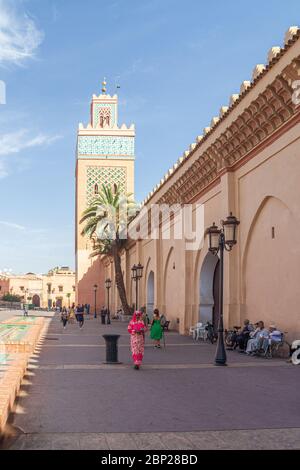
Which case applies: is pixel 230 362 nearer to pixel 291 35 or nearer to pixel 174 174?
pixel 291 35

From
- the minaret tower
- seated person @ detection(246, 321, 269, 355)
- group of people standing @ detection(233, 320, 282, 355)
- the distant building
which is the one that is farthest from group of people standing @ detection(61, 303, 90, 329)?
the distant building

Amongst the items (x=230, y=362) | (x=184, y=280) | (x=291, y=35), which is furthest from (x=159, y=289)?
(x=291, y=35)

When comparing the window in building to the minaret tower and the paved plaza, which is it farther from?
the paved plaza

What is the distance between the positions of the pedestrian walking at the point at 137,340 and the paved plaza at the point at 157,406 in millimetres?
276

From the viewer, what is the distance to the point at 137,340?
35.6 ft

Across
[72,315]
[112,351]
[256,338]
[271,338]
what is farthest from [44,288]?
[112,351]

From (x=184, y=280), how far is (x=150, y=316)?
9.29m

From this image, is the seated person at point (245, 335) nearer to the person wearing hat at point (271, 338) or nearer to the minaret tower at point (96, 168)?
the person wearing hat at point (271, 338)

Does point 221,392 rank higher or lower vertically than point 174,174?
lower

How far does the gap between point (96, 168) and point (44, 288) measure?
47.9 meters

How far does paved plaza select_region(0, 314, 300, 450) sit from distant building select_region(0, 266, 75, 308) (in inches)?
3129

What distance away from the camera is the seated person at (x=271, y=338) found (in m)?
12.6
